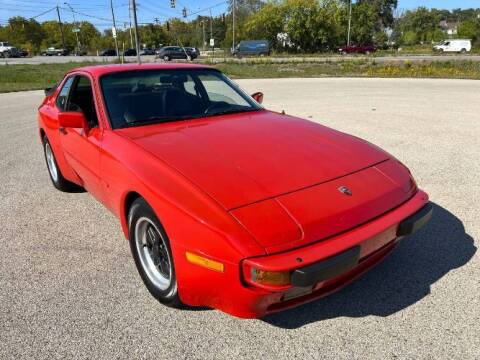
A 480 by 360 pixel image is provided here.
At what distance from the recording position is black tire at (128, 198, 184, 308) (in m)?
2.21

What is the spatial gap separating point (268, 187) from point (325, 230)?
380 mm

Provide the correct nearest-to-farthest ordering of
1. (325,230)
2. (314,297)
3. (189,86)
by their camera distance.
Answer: (325,230) → (314,297) → (189,86)

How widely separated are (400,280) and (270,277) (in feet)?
4.08

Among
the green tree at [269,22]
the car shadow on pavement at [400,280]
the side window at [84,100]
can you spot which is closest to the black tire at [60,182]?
the side window at [84,100]

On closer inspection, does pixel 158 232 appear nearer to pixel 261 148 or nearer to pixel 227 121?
pixel 261 148

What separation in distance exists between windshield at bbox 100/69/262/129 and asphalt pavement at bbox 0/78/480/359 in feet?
3.49

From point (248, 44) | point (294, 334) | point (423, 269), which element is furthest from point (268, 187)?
point (248, 44)

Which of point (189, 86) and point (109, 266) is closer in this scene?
point (109, 266)

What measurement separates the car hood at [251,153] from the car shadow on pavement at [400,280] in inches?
30.2

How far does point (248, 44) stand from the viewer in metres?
50.6

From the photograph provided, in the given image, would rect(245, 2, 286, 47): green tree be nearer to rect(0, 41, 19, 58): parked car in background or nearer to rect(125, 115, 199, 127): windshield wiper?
rect(0, 41, 19, 58): parked car in background

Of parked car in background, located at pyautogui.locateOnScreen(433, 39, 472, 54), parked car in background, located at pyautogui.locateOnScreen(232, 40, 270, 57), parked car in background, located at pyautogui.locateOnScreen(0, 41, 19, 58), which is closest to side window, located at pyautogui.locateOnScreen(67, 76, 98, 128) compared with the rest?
parked car in background, located at pyautogui.locateOnScreen(232, 40, 270, 57)

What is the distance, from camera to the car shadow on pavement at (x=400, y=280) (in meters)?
2.29

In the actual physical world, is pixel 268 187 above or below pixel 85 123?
below
